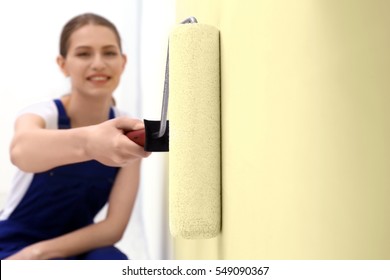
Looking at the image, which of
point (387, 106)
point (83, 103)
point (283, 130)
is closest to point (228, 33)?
point (283, 130)

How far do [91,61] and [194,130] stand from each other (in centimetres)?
79

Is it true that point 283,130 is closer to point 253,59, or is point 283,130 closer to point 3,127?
point 253,59

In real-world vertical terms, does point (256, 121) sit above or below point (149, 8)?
below

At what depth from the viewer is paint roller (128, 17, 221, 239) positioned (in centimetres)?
54

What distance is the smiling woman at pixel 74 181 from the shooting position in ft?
3.67

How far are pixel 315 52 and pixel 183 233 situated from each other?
316mm

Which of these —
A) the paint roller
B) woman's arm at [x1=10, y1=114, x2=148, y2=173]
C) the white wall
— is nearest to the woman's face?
woman's arm at [x1=10, y1=114, x2=148, y2=173]

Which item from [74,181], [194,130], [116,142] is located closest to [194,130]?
[194,130]

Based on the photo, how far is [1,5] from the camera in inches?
76.4

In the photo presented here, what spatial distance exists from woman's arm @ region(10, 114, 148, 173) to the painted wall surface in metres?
0.23

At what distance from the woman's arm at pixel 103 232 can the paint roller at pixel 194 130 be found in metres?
0.52

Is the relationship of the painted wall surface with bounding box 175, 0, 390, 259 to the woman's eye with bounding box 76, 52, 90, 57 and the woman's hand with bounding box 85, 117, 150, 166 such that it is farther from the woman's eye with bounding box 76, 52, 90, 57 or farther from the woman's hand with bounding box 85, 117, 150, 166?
the woman's eye with bounding box 76, 52, 90, 57

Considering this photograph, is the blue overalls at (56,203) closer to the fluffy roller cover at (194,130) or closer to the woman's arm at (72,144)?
the woman's arm at (72,144)

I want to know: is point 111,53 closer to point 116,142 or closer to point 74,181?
point 74,181
